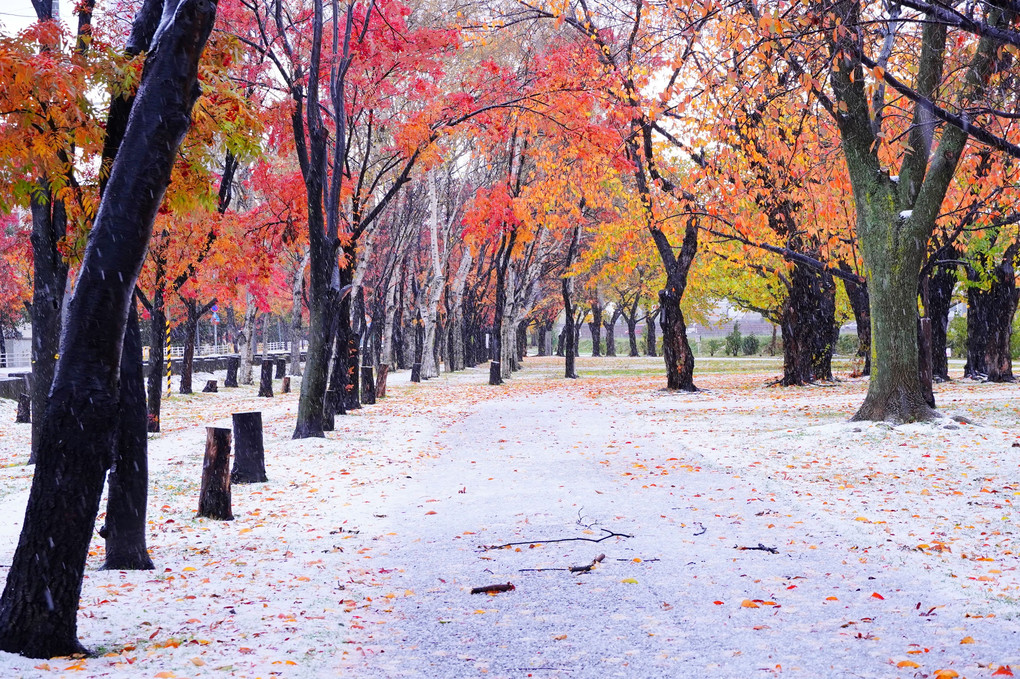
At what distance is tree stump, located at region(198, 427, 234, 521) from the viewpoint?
355 inches

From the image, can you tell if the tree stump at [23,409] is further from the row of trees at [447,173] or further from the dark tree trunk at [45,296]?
the dark tree trunk at [45,296]

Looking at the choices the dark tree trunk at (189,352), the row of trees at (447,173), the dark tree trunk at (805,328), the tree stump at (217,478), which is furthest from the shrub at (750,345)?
the tree stump at (217,478)

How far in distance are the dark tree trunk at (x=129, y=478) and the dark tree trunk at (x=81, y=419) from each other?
1892 millimetres

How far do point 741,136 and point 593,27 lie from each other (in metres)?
4.63

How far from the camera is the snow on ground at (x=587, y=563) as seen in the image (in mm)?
4812

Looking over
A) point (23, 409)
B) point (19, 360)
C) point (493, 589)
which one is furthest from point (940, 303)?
point (19, 360)

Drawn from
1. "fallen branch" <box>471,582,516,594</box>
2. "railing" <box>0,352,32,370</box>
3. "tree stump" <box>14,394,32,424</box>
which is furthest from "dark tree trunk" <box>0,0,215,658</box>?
"railing" <box>0,352,32,370</box>

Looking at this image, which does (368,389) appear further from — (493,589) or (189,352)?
(493,589)

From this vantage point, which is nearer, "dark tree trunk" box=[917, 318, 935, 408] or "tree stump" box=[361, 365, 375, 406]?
"dark tree trunk" box=[917, 318, 935, 408]

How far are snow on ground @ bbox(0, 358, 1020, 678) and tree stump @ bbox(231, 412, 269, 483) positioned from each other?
0.26m

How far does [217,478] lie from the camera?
29.7ft

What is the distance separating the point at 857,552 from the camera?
6984 mm

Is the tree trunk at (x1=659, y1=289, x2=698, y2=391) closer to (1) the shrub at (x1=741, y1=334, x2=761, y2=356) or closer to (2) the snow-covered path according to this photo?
(2) the snow-covered path

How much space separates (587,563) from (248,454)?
19.6 ft
